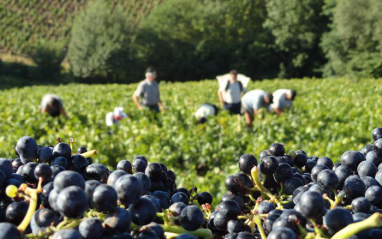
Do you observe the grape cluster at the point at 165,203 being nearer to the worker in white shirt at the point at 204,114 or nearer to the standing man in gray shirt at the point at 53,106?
the worker in white shirt at the point at 204,114

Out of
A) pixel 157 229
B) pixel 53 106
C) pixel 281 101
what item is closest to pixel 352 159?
pixel 157 229

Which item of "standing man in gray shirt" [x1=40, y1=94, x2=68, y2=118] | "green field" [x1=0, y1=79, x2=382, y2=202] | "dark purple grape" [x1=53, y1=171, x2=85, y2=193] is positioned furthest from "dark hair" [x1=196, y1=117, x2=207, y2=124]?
"dark purple grape" [x1=53, y1=171, x2=85, y2=193]

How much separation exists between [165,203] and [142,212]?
0.96 feet

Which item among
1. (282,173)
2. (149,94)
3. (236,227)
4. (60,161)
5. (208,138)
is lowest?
(208,138)

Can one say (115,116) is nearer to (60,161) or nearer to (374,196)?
(60,161)

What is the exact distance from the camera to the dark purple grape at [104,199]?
92 cm

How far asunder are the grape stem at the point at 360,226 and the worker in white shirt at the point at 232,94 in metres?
10.3

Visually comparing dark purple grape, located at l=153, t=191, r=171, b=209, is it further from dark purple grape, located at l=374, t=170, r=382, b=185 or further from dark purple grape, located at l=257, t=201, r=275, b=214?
dark purple grape, located at l=374, t=170, r=382, b=185

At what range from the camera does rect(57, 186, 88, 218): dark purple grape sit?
0.89 meters

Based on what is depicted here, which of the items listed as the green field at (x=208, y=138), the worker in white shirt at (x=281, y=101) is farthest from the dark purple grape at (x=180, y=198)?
the worker in white shirt at (x=281, y=101)

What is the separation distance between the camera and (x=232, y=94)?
36.7 ft

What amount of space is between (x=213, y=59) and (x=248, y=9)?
9.67m

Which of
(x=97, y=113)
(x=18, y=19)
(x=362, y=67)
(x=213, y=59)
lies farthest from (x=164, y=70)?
(x=97, y=113)

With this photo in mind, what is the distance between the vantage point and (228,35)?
5422cm
